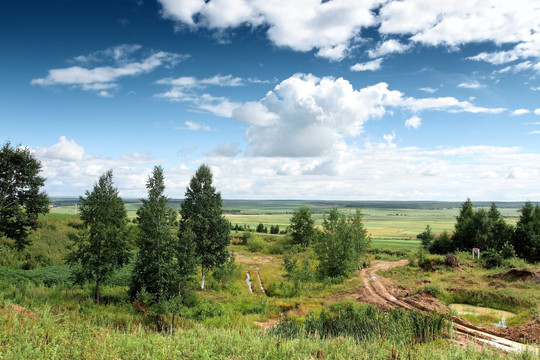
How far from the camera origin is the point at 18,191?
79.6 feet

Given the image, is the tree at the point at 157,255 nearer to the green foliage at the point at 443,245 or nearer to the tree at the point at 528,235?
the tree at the point at 528,235

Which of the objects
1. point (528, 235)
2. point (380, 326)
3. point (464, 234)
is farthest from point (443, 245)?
point (380, 326)

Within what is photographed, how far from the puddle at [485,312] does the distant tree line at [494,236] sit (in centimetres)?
1782

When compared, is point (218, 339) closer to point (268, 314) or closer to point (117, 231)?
point (268, 314)

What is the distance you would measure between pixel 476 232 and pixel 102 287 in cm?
4894

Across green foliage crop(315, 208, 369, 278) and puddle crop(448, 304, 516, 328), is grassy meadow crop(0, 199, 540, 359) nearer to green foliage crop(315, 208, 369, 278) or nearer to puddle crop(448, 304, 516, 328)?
puddle crop(448, 304, 516, 328)

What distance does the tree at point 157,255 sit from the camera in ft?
62.7

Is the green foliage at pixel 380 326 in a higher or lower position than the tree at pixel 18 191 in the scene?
lower

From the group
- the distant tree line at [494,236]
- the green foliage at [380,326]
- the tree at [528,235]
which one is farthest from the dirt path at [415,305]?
the tree at [528,235]

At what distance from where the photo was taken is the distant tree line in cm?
3816

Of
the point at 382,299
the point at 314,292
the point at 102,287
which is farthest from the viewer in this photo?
the point at 314,292

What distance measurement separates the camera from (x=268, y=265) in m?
45.8

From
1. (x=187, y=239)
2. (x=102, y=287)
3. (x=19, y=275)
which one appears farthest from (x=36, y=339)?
(x=19, y=275)

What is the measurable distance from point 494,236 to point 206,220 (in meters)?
41.8
